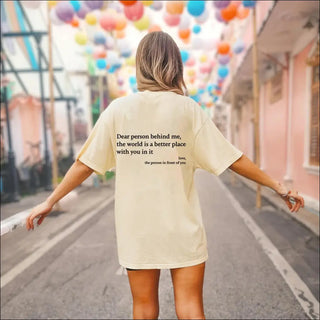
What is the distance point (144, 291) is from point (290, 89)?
9.39 metres

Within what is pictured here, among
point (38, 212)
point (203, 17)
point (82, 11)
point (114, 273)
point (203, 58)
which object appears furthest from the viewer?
point (203, 58)

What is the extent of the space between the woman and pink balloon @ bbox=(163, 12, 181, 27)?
7952 millimetres

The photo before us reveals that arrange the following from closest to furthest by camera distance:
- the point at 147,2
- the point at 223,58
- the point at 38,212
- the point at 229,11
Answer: the point at 38,212, the point at 147,2, the point at 229,11, the point at 223,58

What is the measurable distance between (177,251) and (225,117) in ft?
101

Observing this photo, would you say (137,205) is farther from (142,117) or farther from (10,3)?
(10,3)

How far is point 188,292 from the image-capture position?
1.58 m

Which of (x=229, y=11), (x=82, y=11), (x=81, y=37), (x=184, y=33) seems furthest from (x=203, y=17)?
(x=81, y=37)

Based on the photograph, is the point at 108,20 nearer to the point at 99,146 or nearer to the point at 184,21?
the point at 184,21

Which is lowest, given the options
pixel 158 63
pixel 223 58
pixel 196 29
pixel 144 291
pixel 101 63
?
pixel 144 291

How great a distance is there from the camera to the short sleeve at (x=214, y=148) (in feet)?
5.17

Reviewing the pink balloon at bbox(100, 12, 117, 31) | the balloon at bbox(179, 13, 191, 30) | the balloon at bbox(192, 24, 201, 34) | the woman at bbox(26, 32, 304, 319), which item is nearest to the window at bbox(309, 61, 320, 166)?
the balloon at bbox(179, 13, 191, 30)

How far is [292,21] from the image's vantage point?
743cm

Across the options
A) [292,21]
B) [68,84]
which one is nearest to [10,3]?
[68,84]

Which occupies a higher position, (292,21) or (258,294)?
(292,21)
